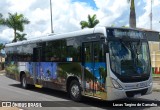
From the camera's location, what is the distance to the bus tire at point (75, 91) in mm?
14384

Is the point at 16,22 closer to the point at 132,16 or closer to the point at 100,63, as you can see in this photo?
the point at 132,16

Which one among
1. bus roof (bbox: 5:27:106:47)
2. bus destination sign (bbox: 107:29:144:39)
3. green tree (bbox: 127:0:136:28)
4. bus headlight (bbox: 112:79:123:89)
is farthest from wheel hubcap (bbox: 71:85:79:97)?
green tree (bbox: 127:0:136:28)

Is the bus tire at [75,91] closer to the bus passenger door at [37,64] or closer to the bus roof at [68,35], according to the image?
the bus roof at [68,35]

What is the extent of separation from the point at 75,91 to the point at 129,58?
309 cm

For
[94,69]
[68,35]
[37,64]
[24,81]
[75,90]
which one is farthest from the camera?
[24,81]

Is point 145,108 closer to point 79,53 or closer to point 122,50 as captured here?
point 122,50

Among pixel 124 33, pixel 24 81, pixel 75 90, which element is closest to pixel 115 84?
pixel 124 33

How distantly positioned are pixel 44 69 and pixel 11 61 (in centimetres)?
583

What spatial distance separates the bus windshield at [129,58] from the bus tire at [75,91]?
2494mm

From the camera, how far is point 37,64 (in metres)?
18.4

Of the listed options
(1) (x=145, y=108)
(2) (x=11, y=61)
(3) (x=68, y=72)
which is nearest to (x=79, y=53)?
(3) (x=68, y=72)

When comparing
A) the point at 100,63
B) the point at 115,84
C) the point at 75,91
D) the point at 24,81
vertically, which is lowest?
the point at 75,91

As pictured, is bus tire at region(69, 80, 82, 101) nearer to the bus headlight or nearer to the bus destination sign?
the bus headlight

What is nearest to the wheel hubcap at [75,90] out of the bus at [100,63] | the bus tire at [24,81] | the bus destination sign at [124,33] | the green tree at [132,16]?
the bus at [100,63]
